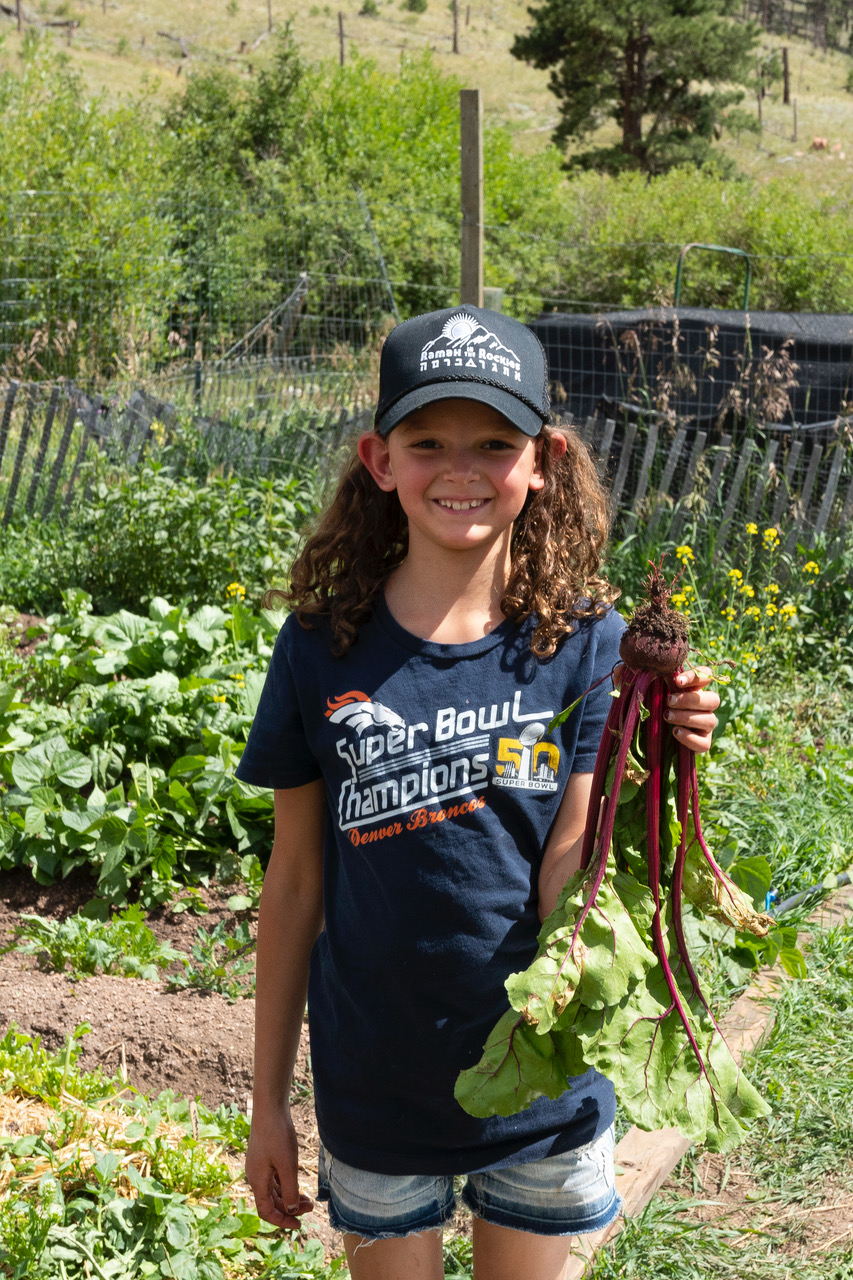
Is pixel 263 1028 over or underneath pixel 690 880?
underneath

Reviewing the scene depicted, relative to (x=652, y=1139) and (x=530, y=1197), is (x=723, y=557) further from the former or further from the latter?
(x=530, y=1197)

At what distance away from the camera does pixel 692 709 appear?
1245 millimetres

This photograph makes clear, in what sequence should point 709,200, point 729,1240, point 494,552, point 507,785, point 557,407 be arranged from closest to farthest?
1. point 507,785
2. point 494,552
3. point 729,1240
4. point 557,407
5. point 709,200

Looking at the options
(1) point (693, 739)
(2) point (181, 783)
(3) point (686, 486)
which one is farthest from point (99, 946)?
(3) point (686, 486)

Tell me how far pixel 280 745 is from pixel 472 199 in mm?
4720

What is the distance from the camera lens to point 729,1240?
7.76 ft

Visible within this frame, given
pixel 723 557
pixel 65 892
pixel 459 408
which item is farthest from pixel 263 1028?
pixel 723 557

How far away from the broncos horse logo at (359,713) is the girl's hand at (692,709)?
431 mm

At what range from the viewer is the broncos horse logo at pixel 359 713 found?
1558 millimetres

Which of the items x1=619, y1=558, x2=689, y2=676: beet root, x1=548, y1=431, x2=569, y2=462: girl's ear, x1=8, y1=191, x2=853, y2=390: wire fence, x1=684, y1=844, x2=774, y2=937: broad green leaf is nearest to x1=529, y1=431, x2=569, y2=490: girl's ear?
x1=548, y1=431, x2=569, y2=462: girl's ear

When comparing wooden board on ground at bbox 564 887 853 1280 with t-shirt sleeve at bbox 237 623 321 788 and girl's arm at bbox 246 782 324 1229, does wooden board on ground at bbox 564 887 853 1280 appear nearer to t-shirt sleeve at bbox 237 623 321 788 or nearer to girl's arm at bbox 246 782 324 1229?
girl's arm at bbox 246 782 324 1229

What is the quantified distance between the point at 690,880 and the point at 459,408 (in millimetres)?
690

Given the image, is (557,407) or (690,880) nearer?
(690,880)

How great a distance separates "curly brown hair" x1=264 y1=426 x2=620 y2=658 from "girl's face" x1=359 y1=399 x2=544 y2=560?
129 millimetres
